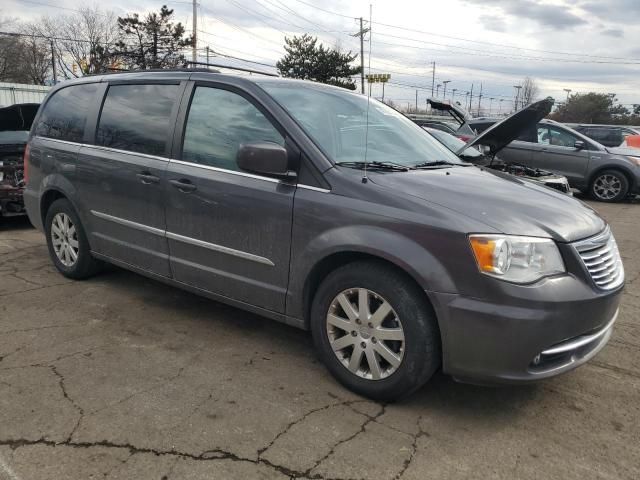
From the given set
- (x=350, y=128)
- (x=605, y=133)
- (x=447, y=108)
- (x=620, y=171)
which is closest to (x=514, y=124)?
(x=350, y=128)

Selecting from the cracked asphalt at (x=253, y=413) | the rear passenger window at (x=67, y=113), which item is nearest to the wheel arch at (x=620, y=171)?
the cracked asphalt at (x=253, y=413)

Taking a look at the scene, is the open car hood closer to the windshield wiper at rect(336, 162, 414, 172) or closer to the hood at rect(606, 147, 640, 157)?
the hood at rect(606, 147, 640, 157)

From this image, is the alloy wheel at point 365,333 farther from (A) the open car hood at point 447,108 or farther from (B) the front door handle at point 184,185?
(A) the open car hood at point 447,108

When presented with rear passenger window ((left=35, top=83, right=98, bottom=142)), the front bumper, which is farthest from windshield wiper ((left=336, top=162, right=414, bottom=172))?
rear passenger window ((left=35, top=83, right=98, bottom=142))

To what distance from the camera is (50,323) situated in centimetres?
399

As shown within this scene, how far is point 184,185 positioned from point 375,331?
1688 mm

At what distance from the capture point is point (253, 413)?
9.34 ft

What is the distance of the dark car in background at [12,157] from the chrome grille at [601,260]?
21.7 ft

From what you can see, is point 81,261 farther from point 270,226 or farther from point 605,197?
point 605,197

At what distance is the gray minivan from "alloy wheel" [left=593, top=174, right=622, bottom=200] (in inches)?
355

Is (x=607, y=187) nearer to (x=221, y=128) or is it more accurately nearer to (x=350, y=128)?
(x=350, y=128)

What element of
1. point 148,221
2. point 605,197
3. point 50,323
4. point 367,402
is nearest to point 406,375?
point 367,402

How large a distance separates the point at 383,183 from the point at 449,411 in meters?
1.28

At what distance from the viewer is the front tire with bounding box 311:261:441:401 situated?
2740 mm
